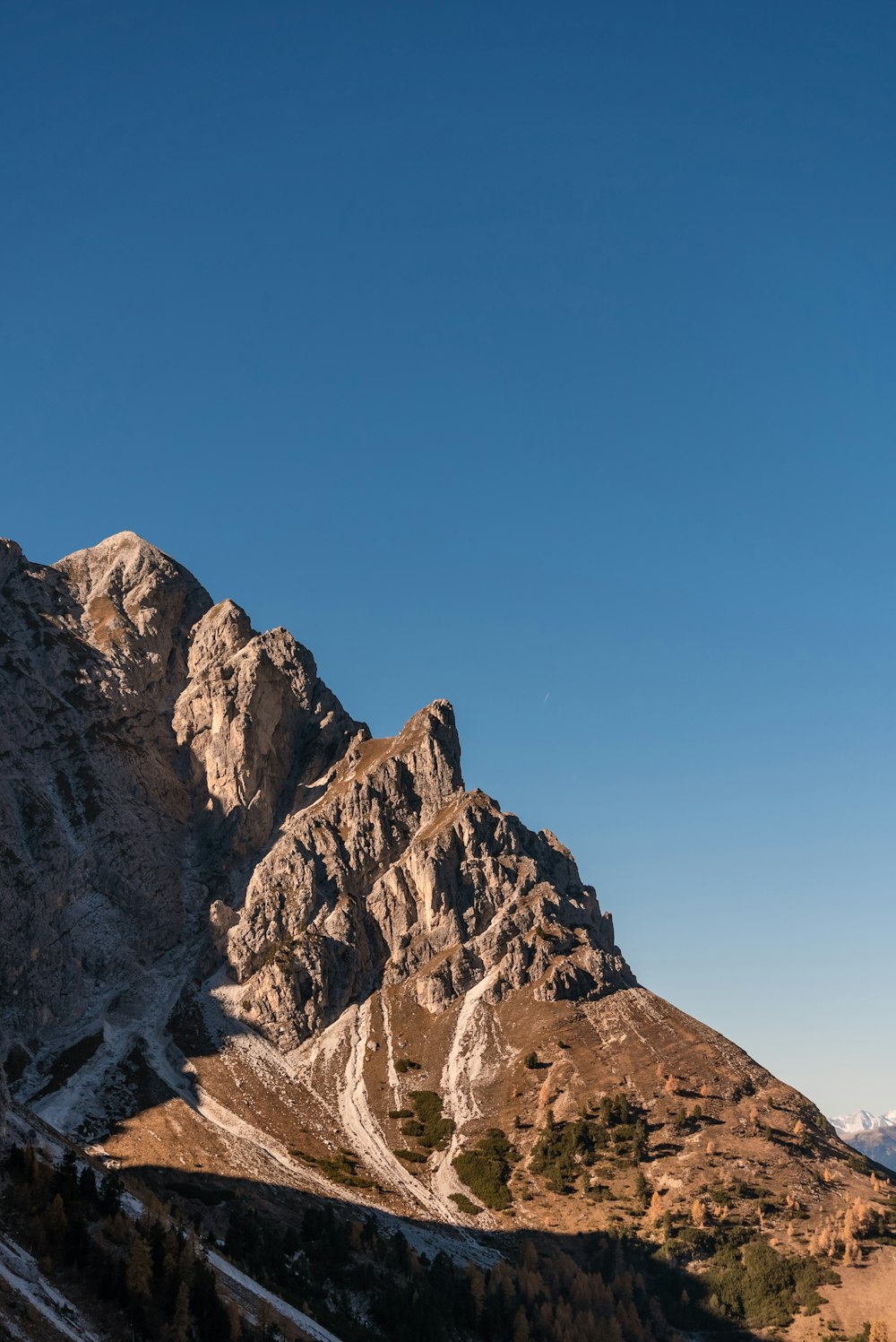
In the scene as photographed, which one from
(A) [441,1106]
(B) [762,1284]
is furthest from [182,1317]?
(A) [441,1106]

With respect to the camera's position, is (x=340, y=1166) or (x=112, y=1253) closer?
(x=112, y=1253)

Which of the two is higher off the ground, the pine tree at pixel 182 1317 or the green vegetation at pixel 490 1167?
the green vegetation at pixel 490 1167

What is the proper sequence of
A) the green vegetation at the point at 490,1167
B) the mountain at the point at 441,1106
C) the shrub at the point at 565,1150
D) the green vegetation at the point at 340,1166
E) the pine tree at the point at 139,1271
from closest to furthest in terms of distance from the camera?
the pine tree at the point at 139,1271, the mountain at the point at 441,1106, the green vegetation at the point at 490,1167, the green vegetation at the point at 340,1166, the shrub at the point at 565,1150

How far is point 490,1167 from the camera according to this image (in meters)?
149

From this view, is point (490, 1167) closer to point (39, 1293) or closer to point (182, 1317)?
point (182, 1317)

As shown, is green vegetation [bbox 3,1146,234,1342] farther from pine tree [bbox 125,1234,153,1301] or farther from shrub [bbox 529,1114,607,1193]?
shrub [bbox 529,1114,607,1193]

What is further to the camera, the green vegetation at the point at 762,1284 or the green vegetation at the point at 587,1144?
the green vegetation at the point at 587,1144

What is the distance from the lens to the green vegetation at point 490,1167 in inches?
5645

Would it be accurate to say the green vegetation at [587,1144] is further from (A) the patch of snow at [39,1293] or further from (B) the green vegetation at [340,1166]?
(A) the patch of snow at [39,1293]

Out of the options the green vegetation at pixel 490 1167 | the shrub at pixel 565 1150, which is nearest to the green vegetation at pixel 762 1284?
the shrub at pixel 565 1150

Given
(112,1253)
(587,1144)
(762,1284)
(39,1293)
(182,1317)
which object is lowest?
(182,1317)

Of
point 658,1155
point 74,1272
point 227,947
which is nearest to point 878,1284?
point 658,1155

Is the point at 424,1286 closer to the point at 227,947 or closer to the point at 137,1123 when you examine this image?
the point at 137,1123

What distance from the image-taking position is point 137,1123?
148 metres
